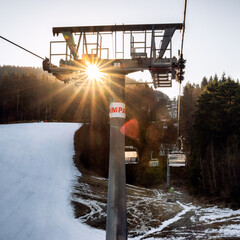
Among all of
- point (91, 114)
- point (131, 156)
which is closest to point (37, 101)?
point (91, 114)

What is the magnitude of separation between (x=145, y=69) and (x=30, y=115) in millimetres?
90527

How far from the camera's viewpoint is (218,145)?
145 feet

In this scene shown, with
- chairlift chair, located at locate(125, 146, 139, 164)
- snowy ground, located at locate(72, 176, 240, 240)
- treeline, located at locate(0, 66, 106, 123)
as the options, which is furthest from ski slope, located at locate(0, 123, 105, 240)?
treeline, located at locate(0, 66, 106, 123)

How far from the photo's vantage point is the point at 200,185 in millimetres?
38312

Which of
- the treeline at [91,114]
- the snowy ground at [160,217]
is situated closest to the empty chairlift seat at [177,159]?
the snowy ground at [160,217]

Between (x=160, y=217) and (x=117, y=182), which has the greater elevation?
(x=117, y=182)

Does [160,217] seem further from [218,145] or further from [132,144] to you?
[132,144]

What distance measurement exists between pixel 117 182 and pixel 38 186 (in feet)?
57.9

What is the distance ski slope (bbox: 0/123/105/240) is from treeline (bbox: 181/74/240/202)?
55.8ft

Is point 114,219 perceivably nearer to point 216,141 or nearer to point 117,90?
point 117,90

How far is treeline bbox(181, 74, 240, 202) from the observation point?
1330 inches

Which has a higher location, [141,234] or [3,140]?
[3,140]

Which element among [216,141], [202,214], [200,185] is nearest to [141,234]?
[202,214]

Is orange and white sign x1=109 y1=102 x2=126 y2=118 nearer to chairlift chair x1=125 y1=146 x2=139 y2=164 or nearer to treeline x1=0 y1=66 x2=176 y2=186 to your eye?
treeline x1=0 y1=66 x2=176 y2=186
